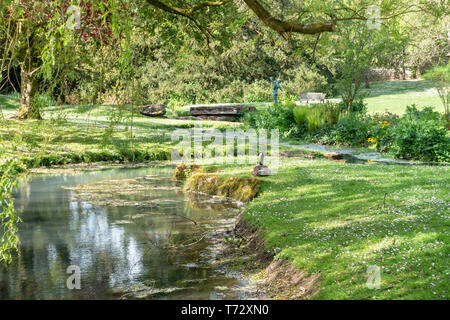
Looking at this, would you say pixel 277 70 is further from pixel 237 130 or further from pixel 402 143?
pixel 402 143

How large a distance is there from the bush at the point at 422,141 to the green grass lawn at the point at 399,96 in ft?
33.8

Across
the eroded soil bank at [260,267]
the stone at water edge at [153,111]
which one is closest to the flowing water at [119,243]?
the eroded soil bank at [260,267]

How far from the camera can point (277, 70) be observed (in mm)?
41312

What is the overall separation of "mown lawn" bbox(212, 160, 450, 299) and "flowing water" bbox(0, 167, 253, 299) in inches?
36.6

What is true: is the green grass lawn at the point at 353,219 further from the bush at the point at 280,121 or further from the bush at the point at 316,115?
the bush at the point at 280,121

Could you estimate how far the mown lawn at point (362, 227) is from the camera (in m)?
4.88

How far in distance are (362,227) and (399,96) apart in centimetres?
3106

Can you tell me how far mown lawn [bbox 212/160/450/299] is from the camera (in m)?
4.88

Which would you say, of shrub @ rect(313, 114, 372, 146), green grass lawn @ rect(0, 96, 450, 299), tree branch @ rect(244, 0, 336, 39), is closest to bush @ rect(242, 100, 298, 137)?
shrub @ rect(313, 114, 372, 146)

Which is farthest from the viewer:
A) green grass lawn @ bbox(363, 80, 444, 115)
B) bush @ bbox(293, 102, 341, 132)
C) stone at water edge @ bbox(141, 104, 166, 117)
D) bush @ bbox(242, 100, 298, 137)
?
green grass lawn @ bbox(363, 80, 444, 115)

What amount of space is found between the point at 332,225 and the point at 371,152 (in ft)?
35.8

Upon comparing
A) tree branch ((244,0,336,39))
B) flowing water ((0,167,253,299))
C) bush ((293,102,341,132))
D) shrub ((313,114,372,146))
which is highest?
tree branch ((244,0,336,39))

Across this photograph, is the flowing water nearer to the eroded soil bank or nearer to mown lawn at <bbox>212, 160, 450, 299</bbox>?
the eroded soil bank

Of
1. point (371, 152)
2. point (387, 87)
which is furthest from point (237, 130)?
point (387, 87)
